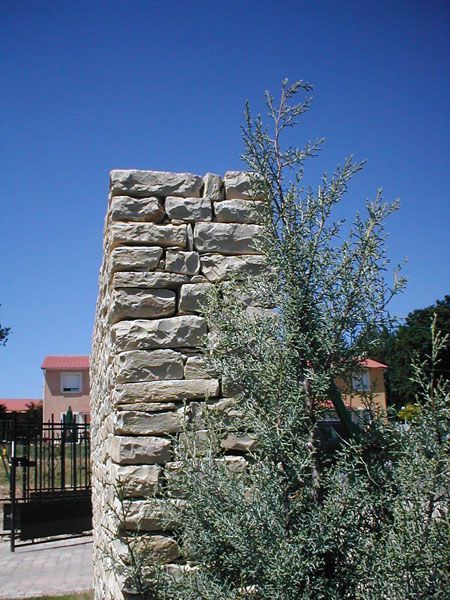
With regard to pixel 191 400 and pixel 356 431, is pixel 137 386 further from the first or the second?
pixel 356 431

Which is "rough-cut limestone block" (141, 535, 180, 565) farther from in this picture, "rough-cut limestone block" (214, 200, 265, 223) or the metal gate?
the metal gate

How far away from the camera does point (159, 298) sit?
11.5 feet

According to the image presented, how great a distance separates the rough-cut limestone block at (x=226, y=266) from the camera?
360 centimetres

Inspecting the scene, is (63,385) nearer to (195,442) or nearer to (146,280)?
(146,280)

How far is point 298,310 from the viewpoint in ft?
9.69

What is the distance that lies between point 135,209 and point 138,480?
58.2 inches

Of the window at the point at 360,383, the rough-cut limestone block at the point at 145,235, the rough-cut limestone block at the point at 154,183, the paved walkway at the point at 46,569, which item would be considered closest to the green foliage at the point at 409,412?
the window at the point at 360,383

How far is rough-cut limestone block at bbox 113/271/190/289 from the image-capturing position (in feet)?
11.4

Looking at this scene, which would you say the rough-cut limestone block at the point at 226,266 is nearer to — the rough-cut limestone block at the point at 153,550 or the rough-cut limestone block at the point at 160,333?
the rough-cut limestone block at the point at 160,333

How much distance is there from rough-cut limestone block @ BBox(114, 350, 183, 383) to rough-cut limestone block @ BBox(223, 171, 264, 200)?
3.29ft

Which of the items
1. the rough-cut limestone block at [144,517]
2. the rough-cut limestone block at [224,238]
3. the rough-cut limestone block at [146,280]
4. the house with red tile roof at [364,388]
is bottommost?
the rough-cut limestone block at [144,517]

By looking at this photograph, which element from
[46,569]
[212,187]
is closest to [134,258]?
[212,187]

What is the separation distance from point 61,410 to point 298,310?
35231mm

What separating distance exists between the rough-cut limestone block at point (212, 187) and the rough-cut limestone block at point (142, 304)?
25.0 inches
